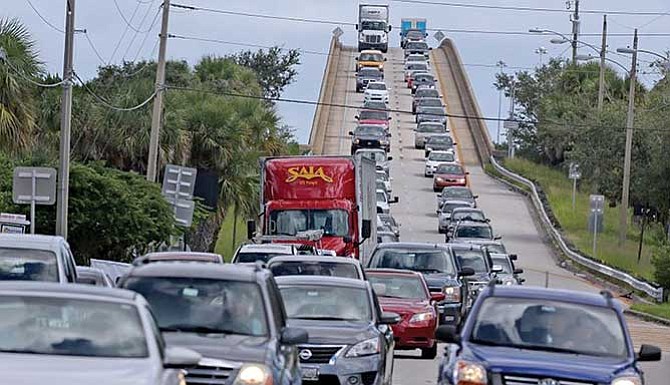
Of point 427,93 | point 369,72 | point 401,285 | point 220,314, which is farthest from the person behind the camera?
point 369,72

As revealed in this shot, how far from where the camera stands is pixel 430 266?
103ft

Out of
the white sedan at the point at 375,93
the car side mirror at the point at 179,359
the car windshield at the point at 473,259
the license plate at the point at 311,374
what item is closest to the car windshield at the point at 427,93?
the white sedan at the point at 375,93

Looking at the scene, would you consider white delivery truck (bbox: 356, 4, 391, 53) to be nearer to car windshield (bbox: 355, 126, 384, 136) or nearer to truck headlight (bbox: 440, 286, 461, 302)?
car windshield (bbox: 355, 126, 384, 136)

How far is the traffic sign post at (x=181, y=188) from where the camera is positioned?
38.2 meters

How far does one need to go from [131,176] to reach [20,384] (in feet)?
98.6

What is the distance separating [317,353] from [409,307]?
338 inches

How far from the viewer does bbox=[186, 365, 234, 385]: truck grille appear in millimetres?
13225

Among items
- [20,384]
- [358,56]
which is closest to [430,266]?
[20,384]

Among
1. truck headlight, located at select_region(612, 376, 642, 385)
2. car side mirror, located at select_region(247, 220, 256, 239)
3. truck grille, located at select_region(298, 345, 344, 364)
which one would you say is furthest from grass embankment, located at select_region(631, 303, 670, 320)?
truck headlight, located at select_region(612, 376, 642, 385)

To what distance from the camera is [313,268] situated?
76.4 ft

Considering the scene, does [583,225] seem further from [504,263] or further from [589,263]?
[504,263]

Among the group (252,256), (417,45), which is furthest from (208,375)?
(417,45)

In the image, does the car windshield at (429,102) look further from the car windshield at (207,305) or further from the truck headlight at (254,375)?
the truck headlight at (254,375)

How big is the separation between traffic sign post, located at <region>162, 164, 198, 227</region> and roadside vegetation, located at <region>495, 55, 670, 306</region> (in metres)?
16.5
